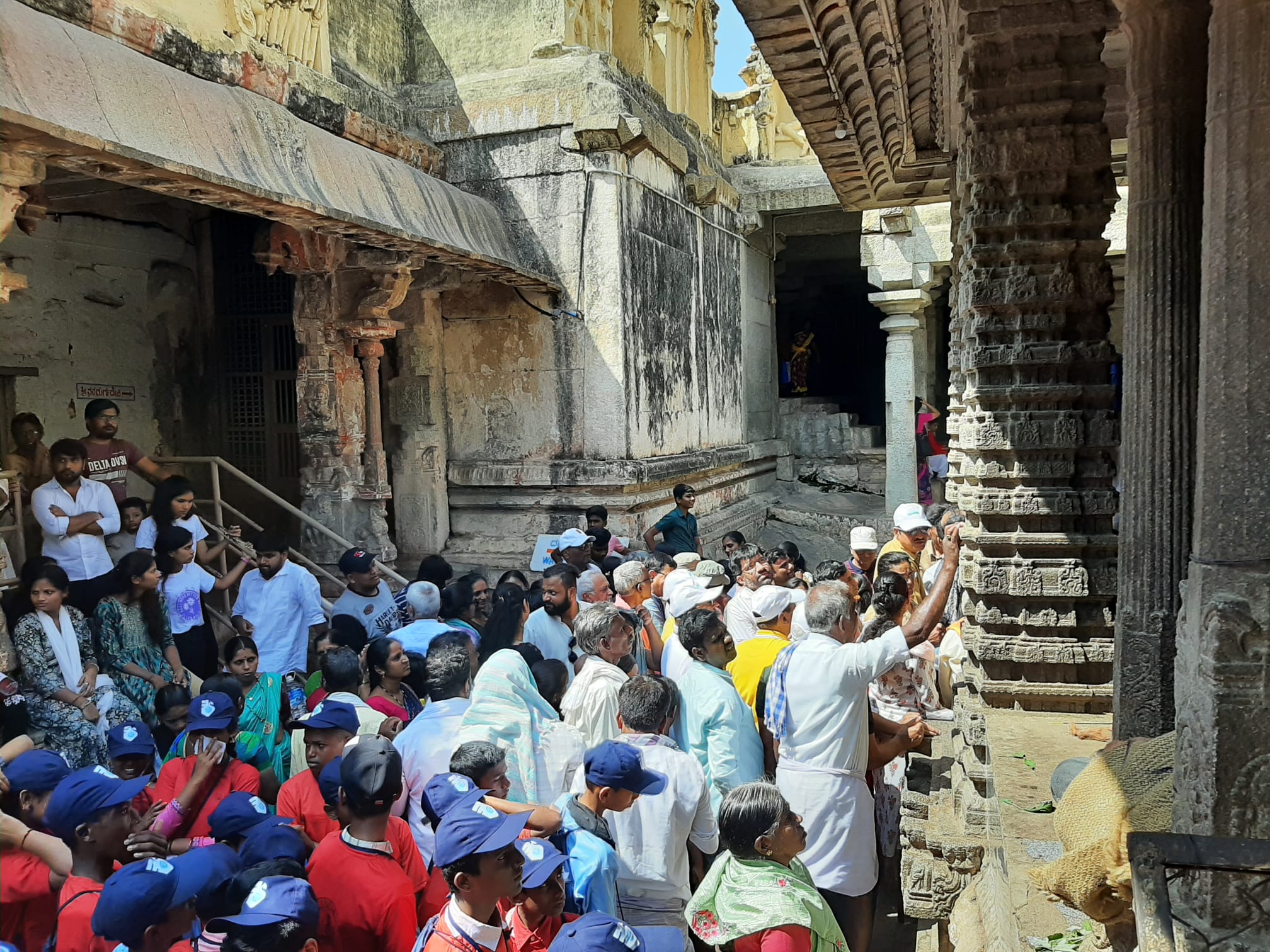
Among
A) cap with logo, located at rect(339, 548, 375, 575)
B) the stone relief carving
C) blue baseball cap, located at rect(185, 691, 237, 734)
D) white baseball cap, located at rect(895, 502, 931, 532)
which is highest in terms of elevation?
the stone relief carving

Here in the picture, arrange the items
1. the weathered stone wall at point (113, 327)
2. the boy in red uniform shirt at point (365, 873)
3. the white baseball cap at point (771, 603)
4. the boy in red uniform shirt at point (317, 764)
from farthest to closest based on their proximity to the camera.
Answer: the weathered stone wall at point (113, 327)
the white baseball cap at point (771, 603)
the boy in red uniform shirt at point (317, 764)
the boy in red uniform shirt at point (365, 873)

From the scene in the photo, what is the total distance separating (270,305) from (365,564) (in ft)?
13.8

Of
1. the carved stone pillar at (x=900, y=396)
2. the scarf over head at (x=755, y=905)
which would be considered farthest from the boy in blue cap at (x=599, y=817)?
the carved stone pillar at (x=900, y=396)

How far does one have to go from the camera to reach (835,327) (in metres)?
21.0

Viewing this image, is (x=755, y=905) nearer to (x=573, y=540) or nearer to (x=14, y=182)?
(x=14, y=182)

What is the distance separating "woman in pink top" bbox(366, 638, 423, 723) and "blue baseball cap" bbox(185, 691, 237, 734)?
615 mm

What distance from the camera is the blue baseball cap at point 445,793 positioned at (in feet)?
8.66

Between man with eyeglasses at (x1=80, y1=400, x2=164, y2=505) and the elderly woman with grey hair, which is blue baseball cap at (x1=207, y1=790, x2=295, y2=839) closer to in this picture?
the elderly woman with grey hair

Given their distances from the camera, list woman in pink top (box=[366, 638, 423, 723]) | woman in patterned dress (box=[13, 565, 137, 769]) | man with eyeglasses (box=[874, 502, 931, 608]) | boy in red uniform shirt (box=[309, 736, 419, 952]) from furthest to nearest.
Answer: man with eyeglasses (box=[874, 502, 931, 608]) → woman in patterned dress (box=[13, 565, 137, 769]) → woman in pink top (box=[366, 638, 423, 723]) → boy in red uniform shirt (box=[309, 736, 419, 952])

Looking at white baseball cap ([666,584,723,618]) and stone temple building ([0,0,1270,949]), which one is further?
white baseball cap ([666,584,723,618])

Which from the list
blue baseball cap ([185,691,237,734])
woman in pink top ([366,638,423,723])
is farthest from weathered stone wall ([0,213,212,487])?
blue baseball cap ([185,691,237,734])

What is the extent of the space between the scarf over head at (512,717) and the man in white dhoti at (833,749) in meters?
0.86

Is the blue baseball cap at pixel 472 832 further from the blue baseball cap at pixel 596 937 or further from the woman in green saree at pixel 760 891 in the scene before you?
the woman in green saree at pixel 760 891

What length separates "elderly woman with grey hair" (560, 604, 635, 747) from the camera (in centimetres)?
360
